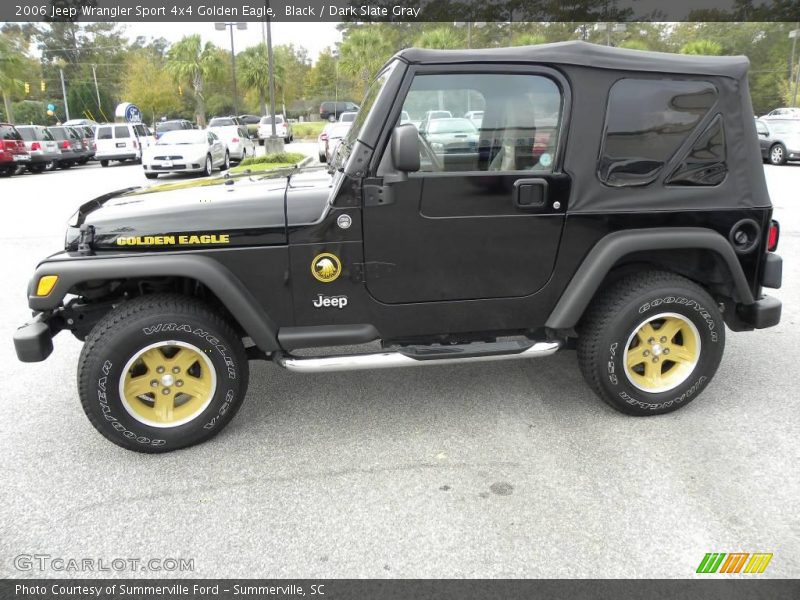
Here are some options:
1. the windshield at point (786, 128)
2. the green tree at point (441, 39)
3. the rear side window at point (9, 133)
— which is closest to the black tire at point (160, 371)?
the windshield at point (786, 128)

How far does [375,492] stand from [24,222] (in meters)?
9.76

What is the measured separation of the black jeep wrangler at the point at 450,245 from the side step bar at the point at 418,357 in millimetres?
12

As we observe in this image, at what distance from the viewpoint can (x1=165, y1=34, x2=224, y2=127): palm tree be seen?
185ft

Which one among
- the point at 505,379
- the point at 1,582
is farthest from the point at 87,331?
the point at 505,379

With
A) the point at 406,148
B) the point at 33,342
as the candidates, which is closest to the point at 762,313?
the point at 406,148

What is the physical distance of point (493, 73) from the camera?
309cm

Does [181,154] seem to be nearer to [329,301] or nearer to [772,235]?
[329,301]

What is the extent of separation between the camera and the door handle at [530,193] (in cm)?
313

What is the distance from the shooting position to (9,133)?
19.8m

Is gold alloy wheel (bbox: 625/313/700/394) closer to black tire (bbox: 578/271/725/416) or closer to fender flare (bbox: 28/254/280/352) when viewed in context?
black tire (bbox: 578/271/725/416)

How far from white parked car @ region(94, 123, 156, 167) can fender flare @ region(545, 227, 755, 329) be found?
2390 centimetres

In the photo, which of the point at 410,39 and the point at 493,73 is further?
the point at 410,39

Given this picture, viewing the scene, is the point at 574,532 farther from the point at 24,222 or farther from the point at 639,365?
the point at 24,222

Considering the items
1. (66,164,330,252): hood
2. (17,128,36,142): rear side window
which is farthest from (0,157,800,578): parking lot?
(17,128,36,142): rear side window
